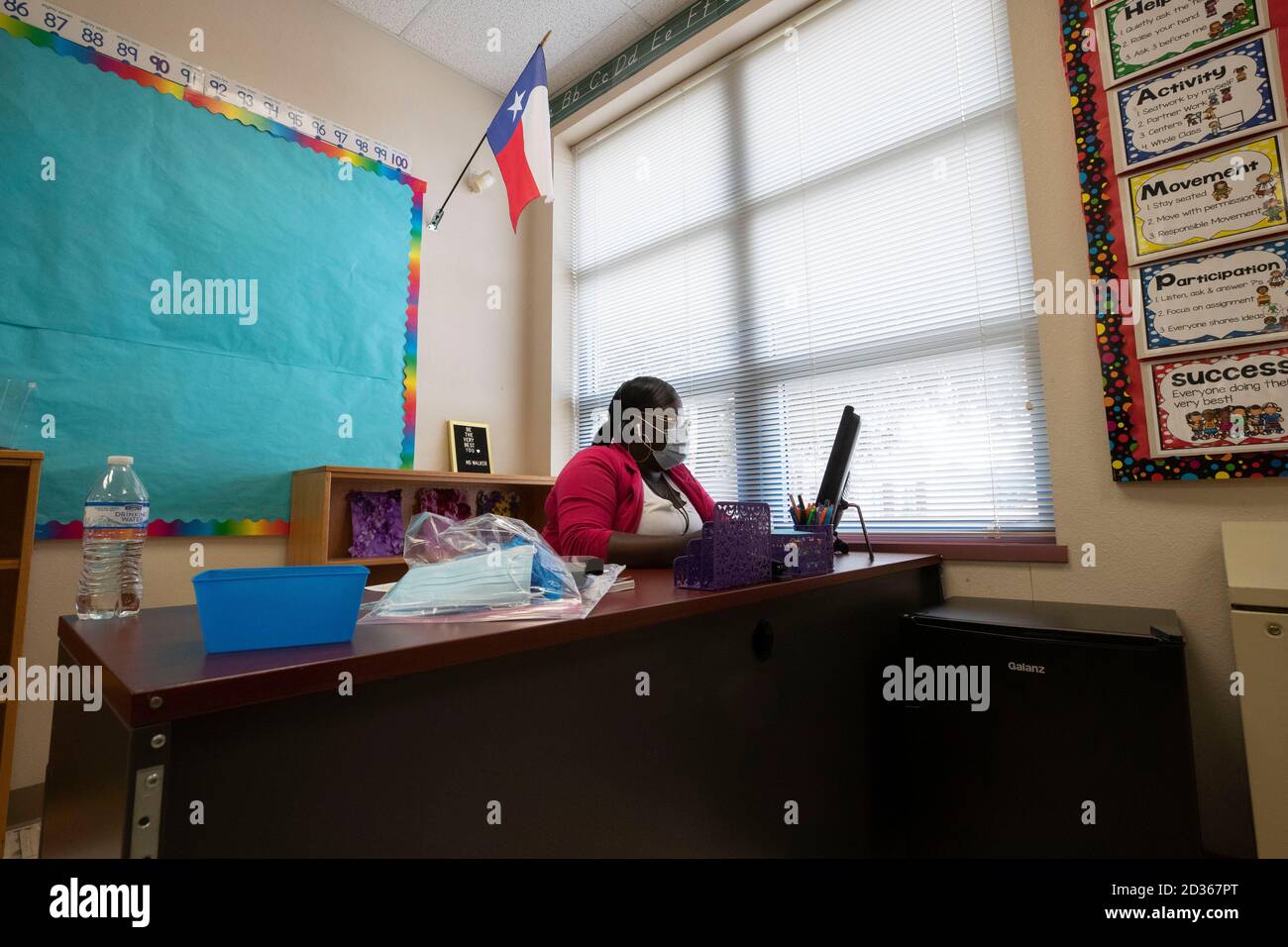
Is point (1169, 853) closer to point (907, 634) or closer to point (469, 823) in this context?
point (907, 634)

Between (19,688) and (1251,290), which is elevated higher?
(1251,290)

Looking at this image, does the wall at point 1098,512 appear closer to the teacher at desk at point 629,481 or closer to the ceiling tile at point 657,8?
the teacher at desk at point 629,481

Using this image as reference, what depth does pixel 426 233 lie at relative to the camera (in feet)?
10.1

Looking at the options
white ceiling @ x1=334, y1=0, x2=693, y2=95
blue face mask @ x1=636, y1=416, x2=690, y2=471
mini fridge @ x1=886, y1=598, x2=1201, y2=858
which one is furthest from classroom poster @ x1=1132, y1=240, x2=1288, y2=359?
white ceiling @ x1=334, y1=0, x2=693, y2=95

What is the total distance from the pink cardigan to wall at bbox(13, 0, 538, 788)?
1.35m

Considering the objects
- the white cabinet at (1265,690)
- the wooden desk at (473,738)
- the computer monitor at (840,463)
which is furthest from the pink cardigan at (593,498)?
the white cabinet at (1265,690)

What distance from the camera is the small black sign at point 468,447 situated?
3078 millimetres

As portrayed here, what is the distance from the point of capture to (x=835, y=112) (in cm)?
258

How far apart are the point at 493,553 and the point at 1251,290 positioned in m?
1.94

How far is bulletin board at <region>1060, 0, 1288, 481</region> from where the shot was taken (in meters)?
1.55

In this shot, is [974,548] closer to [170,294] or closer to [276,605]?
[276,605]

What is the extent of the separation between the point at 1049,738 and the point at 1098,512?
2.46 feet

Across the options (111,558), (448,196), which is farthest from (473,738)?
(448,196)

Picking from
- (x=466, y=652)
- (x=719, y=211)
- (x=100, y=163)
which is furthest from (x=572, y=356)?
(x=466, y=652)
